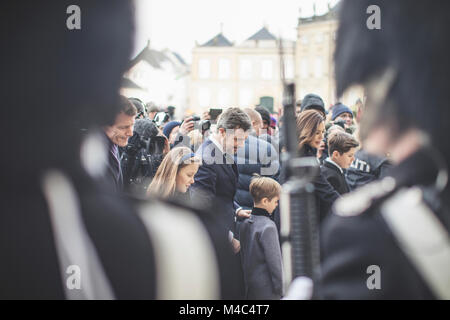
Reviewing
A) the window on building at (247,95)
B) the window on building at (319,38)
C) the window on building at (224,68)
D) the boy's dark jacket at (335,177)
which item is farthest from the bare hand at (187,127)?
the window on building at (224,68)

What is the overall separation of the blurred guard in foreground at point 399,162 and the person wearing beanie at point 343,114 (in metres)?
4.63

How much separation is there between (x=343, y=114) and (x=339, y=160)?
8.02 ft

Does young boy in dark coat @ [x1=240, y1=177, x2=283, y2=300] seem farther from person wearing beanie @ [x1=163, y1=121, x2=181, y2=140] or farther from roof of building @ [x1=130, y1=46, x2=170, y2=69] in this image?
person wearing beanie @ [x1=163, y1=121, x2=181, y2=140]

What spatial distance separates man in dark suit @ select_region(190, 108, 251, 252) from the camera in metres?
3.73

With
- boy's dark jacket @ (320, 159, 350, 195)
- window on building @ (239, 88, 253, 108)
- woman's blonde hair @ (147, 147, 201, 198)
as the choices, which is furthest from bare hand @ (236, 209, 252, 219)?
window on building @ (239, 88, 253, 108)

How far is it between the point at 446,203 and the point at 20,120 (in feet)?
3.22

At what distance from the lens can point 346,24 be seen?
1272 millimetres

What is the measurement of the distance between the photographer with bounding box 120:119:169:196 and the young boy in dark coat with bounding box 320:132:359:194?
1456mm

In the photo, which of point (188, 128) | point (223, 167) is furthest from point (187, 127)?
point (223, 167)

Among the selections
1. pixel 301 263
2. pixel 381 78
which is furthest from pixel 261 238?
A: pixel 381 78

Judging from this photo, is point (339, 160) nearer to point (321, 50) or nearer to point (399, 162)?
point (321, 50)

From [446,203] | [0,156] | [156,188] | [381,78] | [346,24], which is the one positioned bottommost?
[156,188]

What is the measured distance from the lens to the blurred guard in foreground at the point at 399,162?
1099 millimetres

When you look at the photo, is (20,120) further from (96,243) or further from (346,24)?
(346,24)
